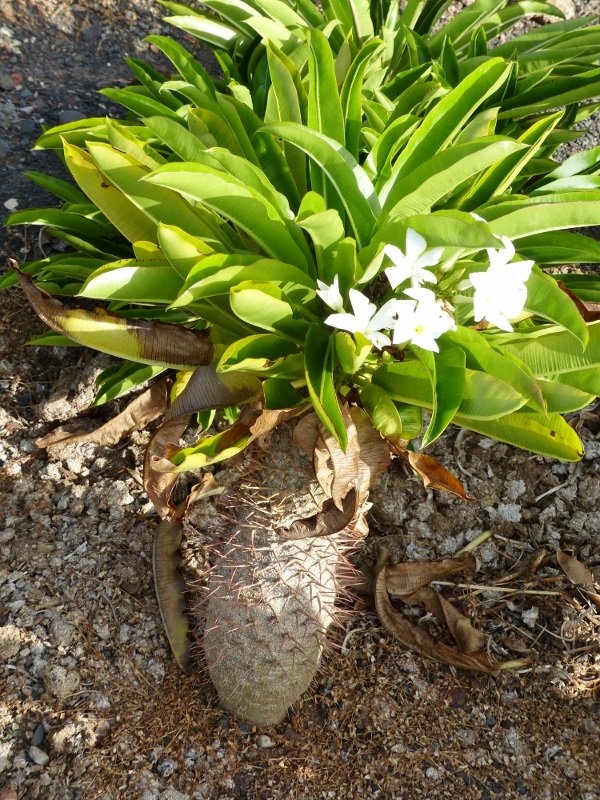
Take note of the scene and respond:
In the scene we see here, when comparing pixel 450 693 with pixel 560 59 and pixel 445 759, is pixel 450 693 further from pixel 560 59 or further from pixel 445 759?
pixel 560 59

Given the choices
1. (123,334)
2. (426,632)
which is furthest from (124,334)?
(426,632)

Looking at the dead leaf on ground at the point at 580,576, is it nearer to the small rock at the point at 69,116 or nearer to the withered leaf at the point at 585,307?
the withered leaf at the point at 585,307

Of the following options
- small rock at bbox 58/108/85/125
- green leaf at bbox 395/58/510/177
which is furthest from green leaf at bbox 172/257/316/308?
small rock at bbox 58/108/85/125

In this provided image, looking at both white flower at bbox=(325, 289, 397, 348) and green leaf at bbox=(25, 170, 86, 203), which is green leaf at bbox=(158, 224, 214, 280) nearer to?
white flower at bbox=(325, 289, 397, 348)

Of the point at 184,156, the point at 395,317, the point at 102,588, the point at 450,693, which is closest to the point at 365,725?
the point at 450,693

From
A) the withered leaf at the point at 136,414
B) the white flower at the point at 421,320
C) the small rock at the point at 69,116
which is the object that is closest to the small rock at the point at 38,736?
the withered leaf at the point at 136,414

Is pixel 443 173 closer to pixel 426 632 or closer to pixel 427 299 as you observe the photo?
pixel 427 299
